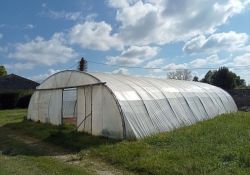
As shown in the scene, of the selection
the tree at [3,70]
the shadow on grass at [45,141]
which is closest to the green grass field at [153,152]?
the shadow on grass at [45,141]

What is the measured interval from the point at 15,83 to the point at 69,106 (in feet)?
98.4

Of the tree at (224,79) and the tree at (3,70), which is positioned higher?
the tree at (3,70)

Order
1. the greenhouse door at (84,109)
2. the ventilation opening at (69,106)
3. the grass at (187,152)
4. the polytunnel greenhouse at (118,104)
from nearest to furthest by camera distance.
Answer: the grass at (187,152)
the polytunnel greenhouse at (118,104)
the greenhouse door at (84,109)
the ventilation opening at (69,106)

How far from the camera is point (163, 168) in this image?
10.2m

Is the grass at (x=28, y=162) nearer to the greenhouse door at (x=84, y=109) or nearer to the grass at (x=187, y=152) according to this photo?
the grass at (x=187, y=152)

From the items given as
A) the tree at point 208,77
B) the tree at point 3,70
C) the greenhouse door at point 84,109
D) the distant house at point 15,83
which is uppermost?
the tree at point 3,70

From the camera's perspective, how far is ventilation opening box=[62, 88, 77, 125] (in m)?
21.7

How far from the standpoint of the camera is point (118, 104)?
51.1ft

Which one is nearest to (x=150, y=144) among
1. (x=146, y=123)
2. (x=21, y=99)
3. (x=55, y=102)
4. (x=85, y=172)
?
(x=146, y=123)

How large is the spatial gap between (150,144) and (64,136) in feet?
14.1

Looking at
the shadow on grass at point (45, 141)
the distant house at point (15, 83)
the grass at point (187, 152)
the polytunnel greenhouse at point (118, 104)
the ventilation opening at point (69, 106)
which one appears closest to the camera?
the grass at point (187, 152)

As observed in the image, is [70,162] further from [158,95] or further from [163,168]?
[158,95]

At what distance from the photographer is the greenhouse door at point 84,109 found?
17250 millimetres

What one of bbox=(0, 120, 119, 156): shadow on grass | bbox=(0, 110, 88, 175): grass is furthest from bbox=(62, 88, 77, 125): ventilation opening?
bbox=(0, 110, 88, 175): grass
